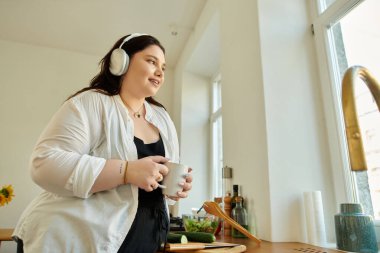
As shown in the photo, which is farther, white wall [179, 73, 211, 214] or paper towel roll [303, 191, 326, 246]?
white wall [179, 73, 211, 214]

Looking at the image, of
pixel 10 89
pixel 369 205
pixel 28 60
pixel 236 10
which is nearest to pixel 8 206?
pixel 10 89

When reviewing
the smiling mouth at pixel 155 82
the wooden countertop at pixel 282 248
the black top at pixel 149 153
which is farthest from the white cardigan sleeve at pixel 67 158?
the wooden countertop at pixel 282 248

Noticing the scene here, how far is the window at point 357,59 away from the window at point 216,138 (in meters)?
1.41

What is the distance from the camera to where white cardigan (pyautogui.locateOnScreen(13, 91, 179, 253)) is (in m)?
0.57

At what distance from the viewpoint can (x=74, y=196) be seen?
601 millimetres

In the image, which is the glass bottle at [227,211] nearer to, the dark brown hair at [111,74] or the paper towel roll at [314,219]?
the paper towel roll at [314,219]

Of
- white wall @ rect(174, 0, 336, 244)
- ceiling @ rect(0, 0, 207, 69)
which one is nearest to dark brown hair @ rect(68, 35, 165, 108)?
white wall @ rect(174, 0, 336, 244)

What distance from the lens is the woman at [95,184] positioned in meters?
0.57

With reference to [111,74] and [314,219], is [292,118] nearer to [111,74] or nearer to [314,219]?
[314,219]

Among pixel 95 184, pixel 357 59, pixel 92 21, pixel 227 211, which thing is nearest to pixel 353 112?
pixel 95 184

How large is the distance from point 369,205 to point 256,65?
2.53 ft

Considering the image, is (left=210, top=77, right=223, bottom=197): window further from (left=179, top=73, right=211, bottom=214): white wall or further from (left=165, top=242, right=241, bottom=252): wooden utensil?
(left=165, top=242, right=241, bottom=252): wooden utensil

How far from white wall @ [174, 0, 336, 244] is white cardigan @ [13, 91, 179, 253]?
0.71 meters

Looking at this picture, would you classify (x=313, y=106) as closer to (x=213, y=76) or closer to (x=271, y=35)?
(x=271, y=35)
